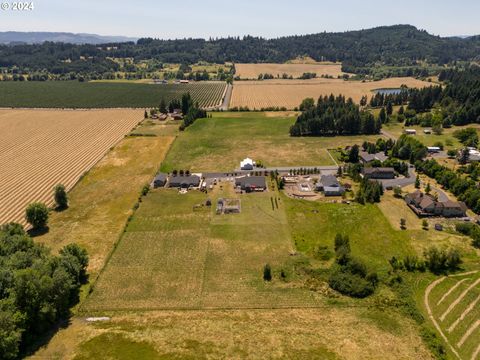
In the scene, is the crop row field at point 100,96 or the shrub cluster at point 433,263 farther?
the crop row field at point 100,96

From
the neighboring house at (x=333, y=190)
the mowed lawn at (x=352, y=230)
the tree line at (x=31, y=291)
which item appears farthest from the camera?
the neighboring house at (x=333, y=190)

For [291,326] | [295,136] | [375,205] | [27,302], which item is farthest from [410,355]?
[295,136]

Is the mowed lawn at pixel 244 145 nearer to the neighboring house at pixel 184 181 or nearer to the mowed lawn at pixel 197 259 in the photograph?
the neighboring house at pixel 184 181

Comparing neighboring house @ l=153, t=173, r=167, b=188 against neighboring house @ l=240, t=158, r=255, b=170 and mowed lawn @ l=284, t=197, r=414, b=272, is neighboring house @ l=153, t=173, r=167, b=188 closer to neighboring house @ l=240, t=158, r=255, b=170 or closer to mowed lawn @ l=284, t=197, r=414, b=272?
neighboring house @ l=240, t=158, r=255, b=170

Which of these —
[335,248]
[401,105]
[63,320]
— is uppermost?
[401,105]

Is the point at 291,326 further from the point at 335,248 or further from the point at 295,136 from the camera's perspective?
the point at 295,136

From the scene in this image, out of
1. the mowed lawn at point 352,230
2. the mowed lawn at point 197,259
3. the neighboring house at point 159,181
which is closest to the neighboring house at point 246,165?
the mowed lawn at point 197,259

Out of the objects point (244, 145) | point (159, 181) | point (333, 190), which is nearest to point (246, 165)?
point (244, 145)

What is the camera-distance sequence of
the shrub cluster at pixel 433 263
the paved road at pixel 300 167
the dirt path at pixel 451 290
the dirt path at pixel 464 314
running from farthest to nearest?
the paved road at pixel 300 167 → the shrub cluster at pixel 433 263 → the dirt path at pixel 451 290 → the dirt path at pixel 464 314
